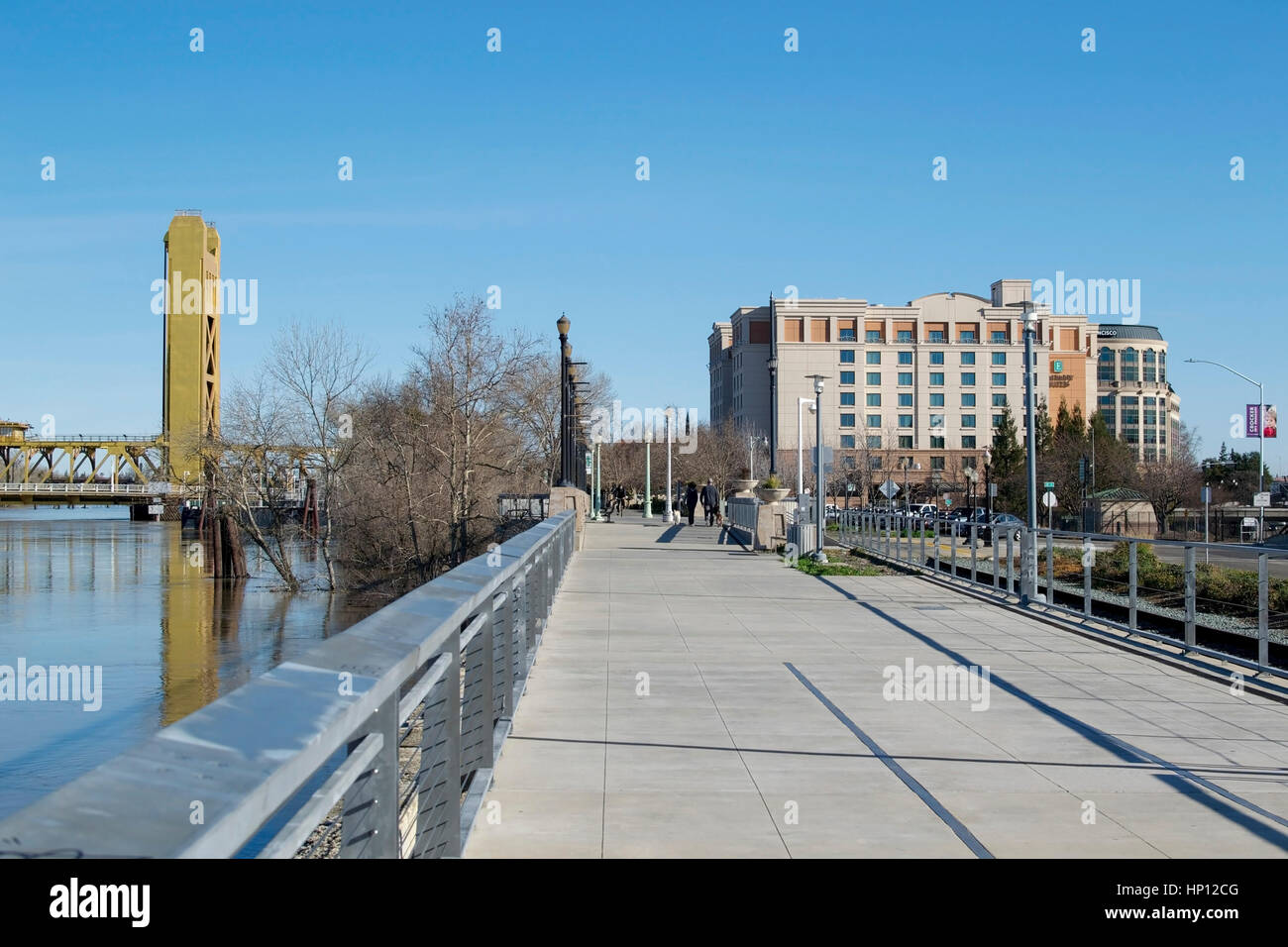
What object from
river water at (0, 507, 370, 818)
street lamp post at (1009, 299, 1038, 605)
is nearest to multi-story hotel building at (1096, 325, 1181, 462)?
river water at (0, 507, 370, 818)

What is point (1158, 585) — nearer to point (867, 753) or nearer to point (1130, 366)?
point (867, 753)

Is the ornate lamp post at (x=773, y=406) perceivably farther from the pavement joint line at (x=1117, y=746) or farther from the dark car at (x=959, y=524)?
the pavement joint line at (x=1117, y=746)

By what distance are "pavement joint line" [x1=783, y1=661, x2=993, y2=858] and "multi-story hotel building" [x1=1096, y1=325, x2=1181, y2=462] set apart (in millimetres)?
151001

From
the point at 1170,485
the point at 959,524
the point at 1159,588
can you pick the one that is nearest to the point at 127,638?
the point at 959,524

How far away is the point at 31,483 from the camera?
121 meters

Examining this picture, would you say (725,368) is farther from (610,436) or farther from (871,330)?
(610,436)

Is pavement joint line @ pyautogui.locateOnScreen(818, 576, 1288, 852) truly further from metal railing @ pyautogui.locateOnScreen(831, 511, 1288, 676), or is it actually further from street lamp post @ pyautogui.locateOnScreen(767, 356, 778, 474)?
street lamp post @ pyautogui.locateOnScreen(767, 356, 778, 474)

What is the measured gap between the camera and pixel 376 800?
2924 mm

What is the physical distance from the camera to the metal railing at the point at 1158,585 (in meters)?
11.7

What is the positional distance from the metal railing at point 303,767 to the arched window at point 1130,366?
Result: 159m

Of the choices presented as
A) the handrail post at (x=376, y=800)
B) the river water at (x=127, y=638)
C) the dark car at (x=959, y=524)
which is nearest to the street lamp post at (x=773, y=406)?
the dark car at (x=959, y=524)

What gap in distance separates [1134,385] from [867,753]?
156 meters

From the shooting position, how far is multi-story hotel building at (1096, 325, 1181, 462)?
15075cm
